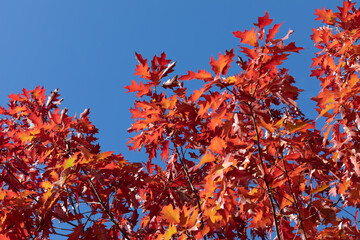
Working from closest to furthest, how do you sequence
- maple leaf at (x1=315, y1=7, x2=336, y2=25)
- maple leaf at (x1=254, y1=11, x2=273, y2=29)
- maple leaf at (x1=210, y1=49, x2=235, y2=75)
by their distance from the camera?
1. maple leaf at (x1=210, y1=49, x2=235, y2=75)
2. maple leaf at (x1=254, y1=11, x2=273, y2=29)
3. maple leaf at (x1=315, y1=7, x2=336, y2=25)

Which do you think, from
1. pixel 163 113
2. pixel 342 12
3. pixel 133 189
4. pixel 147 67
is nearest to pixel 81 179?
pixel 133 189

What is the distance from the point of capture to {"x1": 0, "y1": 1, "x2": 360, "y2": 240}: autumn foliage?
227 centimetres

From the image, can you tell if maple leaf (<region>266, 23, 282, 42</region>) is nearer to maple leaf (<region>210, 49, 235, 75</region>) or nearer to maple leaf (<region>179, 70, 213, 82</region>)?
maple leaf (<region>210, 49, 235, 75</region>)

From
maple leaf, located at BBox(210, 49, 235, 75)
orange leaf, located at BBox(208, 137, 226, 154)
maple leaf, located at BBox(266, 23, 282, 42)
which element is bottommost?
orange leaf, located at BBox(208, 137, 226, 154)

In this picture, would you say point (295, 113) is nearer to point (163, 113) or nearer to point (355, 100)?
point (355, 100)

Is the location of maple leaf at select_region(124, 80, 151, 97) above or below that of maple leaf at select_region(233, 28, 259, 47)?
above

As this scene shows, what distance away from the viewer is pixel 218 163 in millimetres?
2463

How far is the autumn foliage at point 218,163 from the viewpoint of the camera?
2273 millimetres

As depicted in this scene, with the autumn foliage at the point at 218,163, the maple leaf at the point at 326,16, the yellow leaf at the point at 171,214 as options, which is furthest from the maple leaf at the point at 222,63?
the maple leaf at the point at 326,16

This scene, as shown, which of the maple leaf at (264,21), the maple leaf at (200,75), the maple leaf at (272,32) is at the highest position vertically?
the maple leaf at (264,21)

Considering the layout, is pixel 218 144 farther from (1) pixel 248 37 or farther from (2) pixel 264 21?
(2) pixel 264 21

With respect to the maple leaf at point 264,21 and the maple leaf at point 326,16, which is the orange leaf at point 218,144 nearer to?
the maple leaf at point 264,21

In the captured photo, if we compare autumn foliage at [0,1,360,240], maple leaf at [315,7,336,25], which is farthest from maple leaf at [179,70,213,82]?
maple leaf at [315,7,336,25]

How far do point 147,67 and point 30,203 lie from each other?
1760 millimetres
